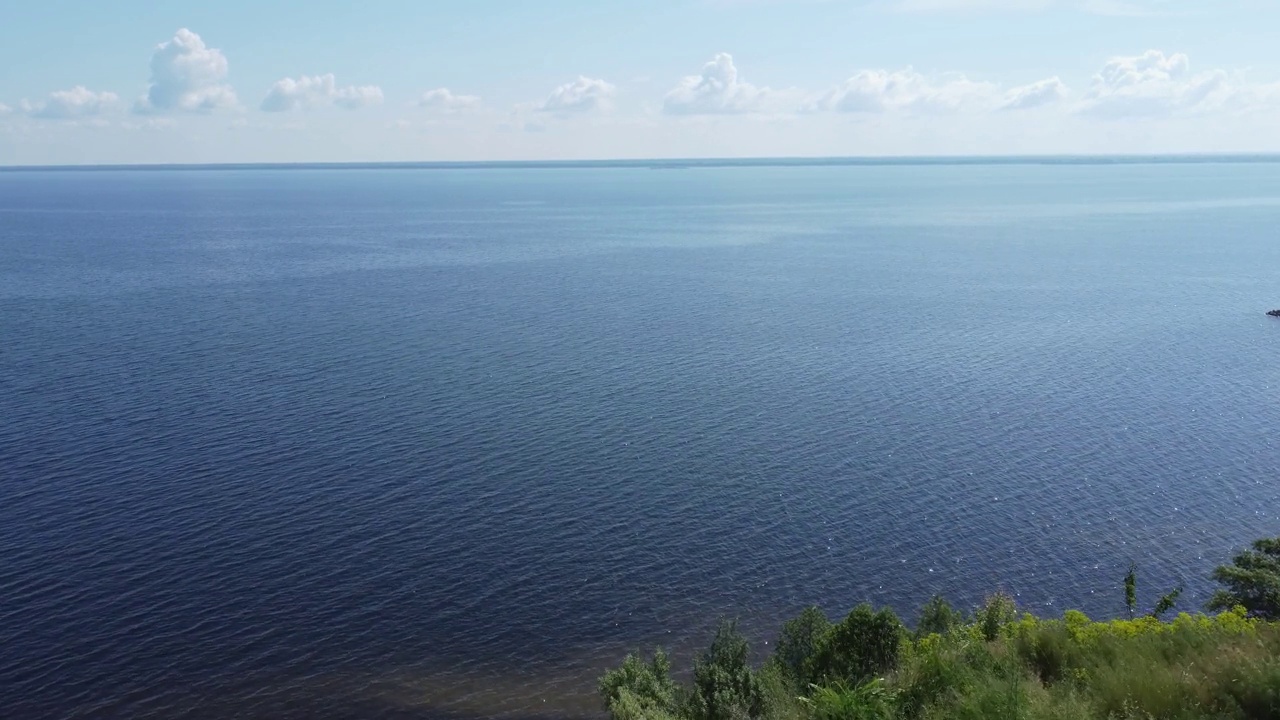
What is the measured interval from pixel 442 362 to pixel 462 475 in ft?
95.0

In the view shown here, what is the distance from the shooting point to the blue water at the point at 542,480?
44.4 m

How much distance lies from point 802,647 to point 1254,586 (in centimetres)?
2125

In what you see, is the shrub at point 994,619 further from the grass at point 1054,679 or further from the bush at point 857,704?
the bush at point 857,704

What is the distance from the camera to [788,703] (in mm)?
33812

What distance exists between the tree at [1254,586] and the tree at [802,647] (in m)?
18.3

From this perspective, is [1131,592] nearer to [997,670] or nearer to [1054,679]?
[1054,679]

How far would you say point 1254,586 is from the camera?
4188 centimetres

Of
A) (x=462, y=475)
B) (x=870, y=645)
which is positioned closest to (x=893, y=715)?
(x=870, y=645)

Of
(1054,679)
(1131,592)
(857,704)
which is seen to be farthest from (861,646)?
(1131,592)

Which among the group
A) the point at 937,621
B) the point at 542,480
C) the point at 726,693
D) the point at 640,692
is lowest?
the point at 640,692

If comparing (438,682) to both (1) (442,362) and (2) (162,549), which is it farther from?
(1) (442,362)

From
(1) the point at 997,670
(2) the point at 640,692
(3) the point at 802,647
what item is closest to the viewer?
(1) the point at 997,670

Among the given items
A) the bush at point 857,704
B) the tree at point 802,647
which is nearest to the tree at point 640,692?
the tree at point 802,647

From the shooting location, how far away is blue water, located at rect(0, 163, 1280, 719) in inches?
1747
